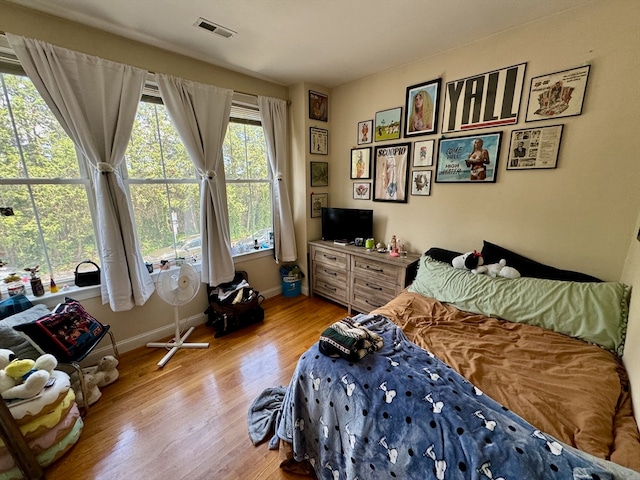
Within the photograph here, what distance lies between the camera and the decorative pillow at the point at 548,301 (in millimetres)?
1428

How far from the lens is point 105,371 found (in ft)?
6.21

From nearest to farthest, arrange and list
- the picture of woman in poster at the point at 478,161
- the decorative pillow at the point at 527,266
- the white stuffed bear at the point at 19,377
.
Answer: the white stuffed bear at the point at 19,377 → the decorative pillow at the point at 527,266 → the picture of woman in poster at the point at 478,161

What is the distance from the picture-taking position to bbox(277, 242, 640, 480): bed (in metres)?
0.85

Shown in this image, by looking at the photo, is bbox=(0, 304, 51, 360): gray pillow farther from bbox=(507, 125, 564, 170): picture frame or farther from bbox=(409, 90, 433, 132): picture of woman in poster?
bbox=(507, 125, 564, 170): picture frame

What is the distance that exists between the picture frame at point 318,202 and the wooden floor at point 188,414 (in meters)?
1.44

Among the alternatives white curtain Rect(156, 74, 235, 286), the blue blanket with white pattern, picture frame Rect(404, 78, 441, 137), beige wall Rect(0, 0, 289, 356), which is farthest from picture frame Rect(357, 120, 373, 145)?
the blue blanket with white pattern

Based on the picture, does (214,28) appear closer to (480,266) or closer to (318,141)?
(318,141)

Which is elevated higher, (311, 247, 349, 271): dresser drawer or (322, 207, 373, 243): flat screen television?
(322, 207, 373, 243): flat screen television

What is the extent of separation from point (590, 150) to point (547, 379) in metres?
1.53

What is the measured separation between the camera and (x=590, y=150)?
1.69 meters

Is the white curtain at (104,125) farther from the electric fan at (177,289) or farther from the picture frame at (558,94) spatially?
the picture frame at (558,94)

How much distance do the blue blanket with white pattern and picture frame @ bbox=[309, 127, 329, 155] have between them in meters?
2.38

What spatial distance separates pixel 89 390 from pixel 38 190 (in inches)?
56.9

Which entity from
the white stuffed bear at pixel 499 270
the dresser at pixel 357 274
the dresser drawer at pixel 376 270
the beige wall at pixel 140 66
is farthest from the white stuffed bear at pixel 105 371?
the white stuffed bear at pixel 499 270
